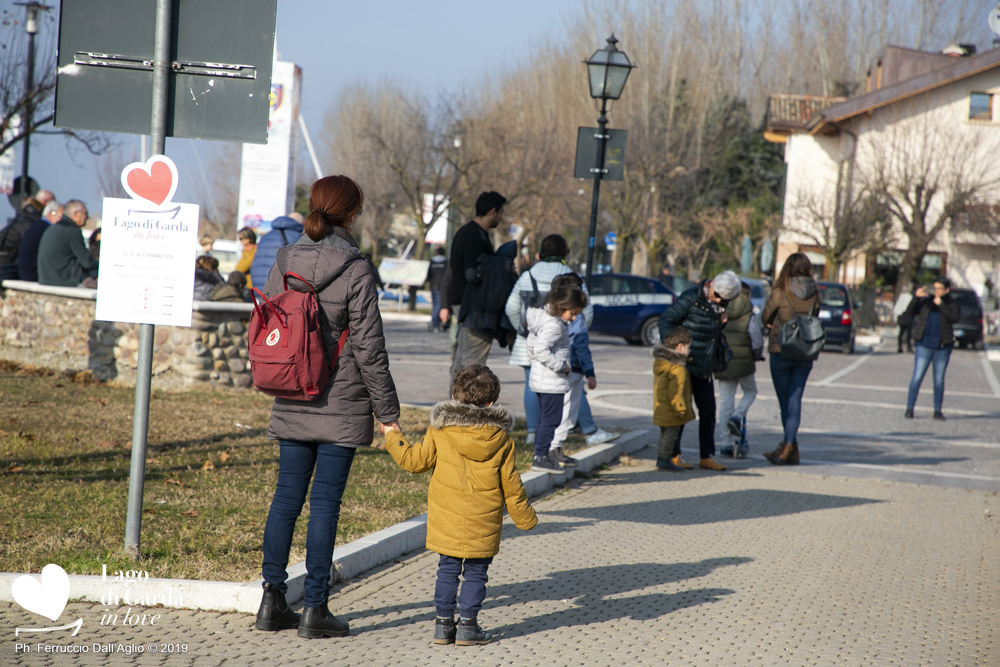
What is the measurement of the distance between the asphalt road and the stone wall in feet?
7.24

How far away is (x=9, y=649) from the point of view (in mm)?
3756

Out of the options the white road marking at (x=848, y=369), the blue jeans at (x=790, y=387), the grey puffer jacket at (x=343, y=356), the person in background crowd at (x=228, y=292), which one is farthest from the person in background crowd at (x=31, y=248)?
the white road marking at (x=848, y=369)

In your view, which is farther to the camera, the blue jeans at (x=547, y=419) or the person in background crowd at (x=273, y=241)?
the person in background crowd at (x=273, y=241)

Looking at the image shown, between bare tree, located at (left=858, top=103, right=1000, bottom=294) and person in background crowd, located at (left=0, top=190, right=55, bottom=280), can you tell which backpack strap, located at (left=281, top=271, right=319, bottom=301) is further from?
bare tree, located at (left=858, top=103, right=1000, bottom=294)

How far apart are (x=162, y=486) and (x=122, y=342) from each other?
5582 millimetres

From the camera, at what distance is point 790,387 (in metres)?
9.45

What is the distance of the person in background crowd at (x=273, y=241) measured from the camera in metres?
10.2

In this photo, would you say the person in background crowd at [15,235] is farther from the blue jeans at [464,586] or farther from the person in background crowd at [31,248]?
the blue jeans at [464,586]

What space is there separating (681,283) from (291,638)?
91.9 ft

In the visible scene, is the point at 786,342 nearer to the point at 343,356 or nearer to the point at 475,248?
the point at 475,248

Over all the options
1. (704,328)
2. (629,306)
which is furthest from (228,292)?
(629,306)

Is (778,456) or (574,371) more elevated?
(574,371)

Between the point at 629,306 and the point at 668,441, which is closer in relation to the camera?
the point at 668,441

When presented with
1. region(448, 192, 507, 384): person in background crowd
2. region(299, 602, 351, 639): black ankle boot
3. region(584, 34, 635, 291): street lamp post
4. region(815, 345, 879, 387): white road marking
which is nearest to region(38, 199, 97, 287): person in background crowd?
region(448, 192, 507, 384): person in background crowd
